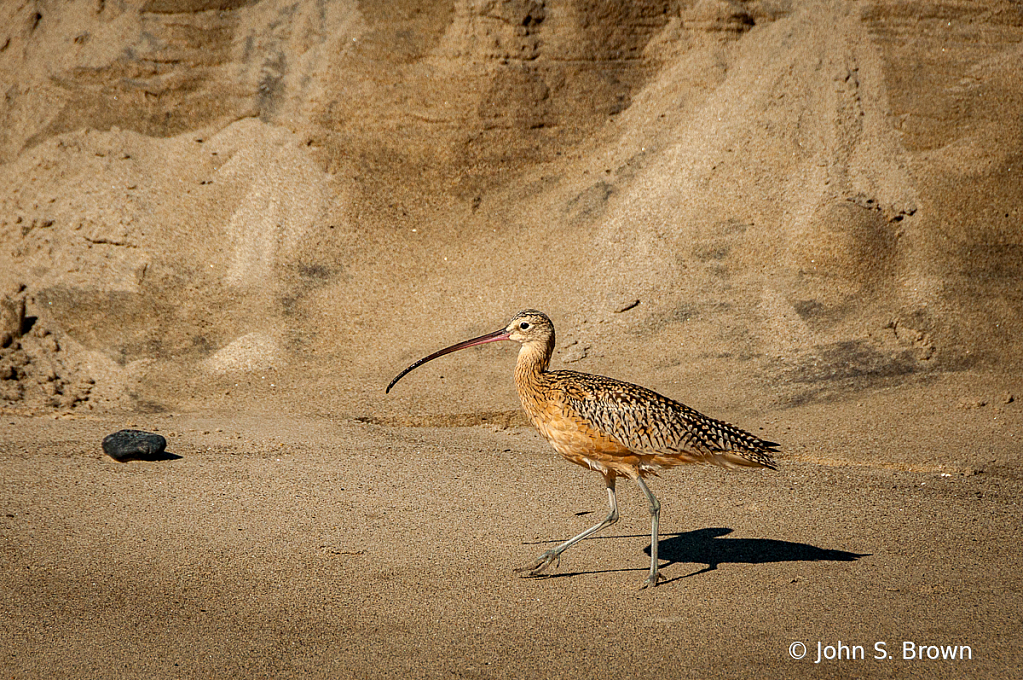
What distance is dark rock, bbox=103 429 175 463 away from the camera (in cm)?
722

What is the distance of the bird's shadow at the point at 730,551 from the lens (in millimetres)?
5633

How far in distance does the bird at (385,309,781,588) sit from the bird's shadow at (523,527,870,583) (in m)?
0.53

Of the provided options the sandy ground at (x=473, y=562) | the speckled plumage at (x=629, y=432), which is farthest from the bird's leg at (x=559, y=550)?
the speckled plumage at (x=629, y=432)

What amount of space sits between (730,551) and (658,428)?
1139mm

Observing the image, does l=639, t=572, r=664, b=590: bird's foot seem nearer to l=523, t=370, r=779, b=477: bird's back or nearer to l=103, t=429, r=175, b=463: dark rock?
l=523, t=370, r=779, b=477: bird's back

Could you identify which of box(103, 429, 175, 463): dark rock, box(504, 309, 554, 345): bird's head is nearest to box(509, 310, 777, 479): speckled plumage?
box(504, 309, 554, 345): bird's head

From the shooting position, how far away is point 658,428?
527 cm

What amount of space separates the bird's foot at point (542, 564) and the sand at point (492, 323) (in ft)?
0.41

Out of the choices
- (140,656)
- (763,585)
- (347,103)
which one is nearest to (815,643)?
(763,585)

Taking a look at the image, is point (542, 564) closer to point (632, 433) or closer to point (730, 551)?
point (632, 433)

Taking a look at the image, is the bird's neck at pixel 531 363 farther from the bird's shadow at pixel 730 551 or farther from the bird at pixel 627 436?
the bird's shadow at pixel 730 551

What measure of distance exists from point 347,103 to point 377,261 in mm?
2258

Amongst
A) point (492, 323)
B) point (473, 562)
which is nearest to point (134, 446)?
point (473, 562)

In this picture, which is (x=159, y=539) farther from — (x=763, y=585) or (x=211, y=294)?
(x=211, y=294)
